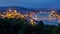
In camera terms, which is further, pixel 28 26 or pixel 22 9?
pixel 22 9

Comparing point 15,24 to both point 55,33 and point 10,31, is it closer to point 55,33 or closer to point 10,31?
point 10,31

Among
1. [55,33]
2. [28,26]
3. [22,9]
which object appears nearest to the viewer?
[55,33]

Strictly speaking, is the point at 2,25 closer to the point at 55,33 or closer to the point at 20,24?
the point at 20,24

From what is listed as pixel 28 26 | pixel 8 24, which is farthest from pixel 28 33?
pixel 8 24

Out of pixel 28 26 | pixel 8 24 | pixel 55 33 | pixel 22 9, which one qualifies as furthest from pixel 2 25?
pixel 22 9

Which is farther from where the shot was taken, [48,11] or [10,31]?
[48,11]

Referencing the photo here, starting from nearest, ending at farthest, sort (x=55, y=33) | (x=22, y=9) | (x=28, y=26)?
(x=55, y=33), (x=28, y=26), (x=22, y=9)

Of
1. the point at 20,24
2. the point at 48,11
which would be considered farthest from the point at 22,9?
the point at 20,24
